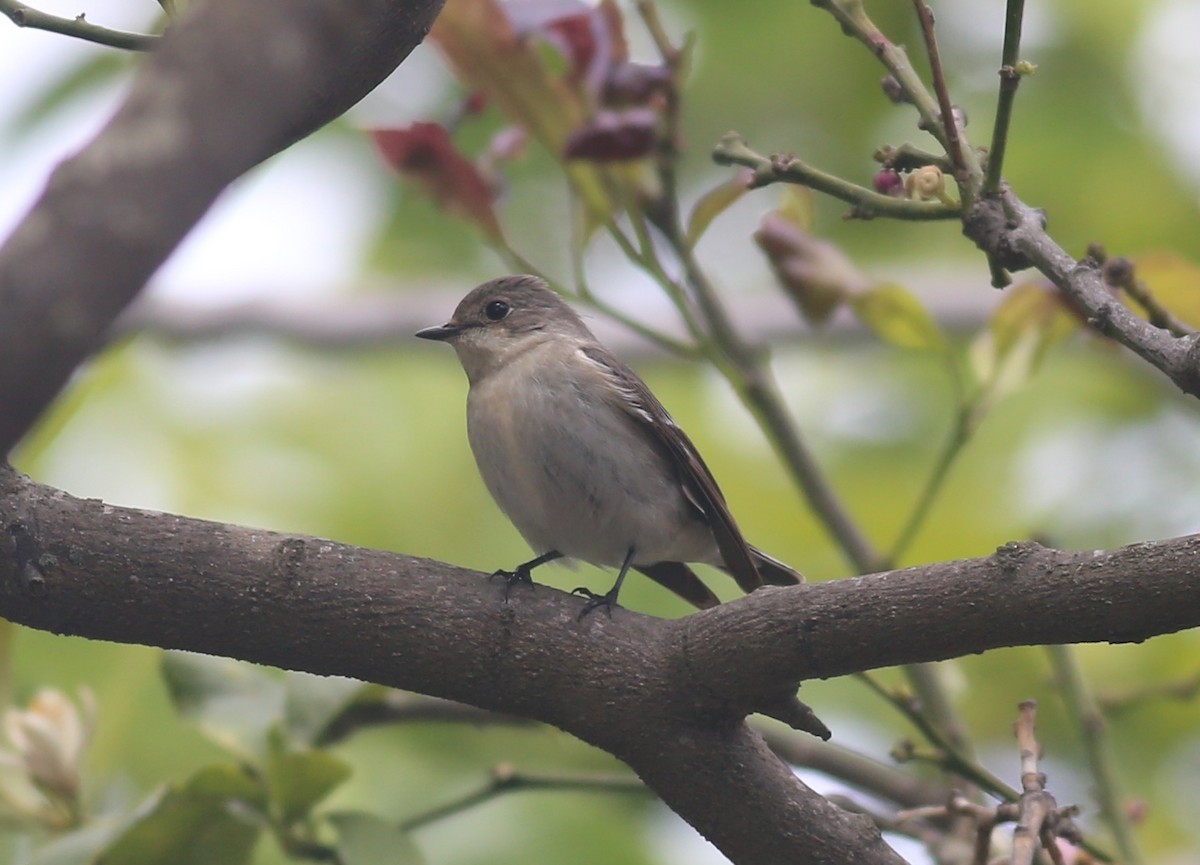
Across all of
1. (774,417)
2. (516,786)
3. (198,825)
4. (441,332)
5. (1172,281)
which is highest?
(441,332)

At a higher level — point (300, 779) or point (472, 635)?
point (472, 635)

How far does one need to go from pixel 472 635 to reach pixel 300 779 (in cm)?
68

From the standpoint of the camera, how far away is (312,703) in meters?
2.96

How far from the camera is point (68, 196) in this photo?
1097mm

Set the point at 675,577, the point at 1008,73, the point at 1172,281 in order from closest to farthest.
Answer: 1. the point at 1008,73
2. the point at 1172,281
3. the point at 675,577

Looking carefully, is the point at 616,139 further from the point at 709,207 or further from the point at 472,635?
the point at 472,635

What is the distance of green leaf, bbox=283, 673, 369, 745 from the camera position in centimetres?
293

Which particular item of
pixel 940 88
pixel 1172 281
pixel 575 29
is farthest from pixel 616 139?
pixel 1172 281

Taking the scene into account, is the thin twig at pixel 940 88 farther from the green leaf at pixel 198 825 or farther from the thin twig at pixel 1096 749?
the green leaf at pixel 198 825

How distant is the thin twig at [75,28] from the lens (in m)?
2.29

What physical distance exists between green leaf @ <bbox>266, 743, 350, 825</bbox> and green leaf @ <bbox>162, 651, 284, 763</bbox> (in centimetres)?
10

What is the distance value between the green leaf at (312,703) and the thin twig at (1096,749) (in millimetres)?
1511

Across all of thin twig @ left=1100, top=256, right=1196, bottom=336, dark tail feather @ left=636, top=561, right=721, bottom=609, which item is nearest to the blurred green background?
Result: dark tail feather @ left=636, top=561, right=721, bottom=609

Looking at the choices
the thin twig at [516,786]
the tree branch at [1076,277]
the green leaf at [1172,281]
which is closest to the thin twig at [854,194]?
the tree branch at [1076,277]
